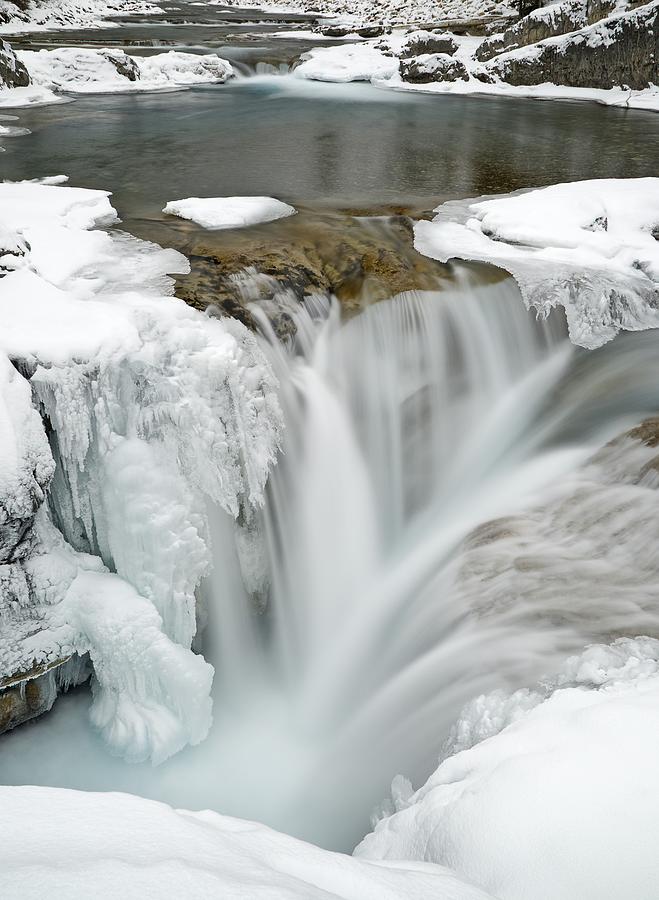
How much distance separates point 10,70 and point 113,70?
2.81 m

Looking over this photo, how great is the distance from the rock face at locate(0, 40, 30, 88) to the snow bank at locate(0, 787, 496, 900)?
1542 centimetres

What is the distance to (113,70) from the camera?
613 inches

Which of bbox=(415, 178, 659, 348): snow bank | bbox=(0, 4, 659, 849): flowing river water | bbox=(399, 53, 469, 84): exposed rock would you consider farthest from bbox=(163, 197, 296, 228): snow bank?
bbox=(399, 53, 469, 84): exposed rock

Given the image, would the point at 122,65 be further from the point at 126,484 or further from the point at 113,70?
the point at 126,484

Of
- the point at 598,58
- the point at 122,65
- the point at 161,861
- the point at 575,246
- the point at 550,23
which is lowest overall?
the point at 161,861

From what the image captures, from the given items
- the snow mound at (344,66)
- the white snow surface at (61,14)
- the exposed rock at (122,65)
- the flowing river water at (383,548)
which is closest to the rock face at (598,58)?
the snow mound at (344,66)

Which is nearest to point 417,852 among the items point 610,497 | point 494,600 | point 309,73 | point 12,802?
point 12,802

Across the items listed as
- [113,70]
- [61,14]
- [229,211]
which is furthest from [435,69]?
[61,14]

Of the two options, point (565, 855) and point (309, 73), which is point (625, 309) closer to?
point (565, 855)

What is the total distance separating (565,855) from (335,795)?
199 cm

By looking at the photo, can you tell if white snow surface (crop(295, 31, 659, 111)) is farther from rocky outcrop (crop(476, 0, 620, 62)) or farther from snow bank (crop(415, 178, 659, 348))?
snow bank (crop(415, 178, 659, 348))

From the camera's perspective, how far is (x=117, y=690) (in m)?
3.52

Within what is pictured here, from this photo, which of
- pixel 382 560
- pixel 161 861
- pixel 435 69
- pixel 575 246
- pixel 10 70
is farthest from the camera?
pixel 435 69

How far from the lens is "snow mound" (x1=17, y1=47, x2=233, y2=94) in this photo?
14.7 meters
